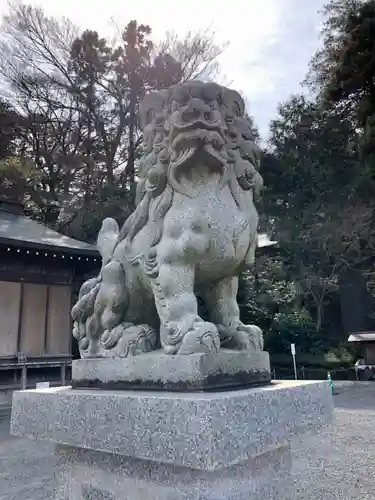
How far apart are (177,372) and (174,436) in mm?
258

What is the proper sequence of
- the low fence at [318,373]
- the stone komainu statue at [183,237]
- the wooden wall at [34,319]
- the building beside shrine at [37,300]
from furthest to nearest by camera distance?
1. the low fence at [318,373]
2. the wooden wall at [34,319]
3. the building beside shrine at [37,300]
4. the stone komainu statue at [183,237]

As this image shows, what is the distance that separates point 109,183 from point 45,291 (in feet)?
18.0

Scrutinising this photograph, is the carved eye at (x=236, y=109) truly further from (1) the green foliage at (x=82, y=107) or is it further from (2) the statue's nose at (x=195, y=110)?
(1) the green foliage at (x=82, y=107)

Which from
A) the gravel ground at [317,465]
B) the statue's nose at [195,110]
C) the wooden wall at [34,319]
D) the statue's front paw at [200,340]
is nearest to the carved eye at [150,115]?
the statue's nose at [195,110]

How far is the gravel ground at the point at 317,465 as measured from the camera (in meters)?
2.57

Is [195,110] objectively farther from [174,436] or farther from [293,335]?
[293,335]

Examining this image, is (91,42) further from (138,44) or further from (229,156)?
(229,156)

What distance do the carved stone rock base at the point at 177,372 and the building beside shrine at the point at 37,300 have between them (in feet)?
20.8

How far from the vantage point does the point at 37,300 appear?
348 inches

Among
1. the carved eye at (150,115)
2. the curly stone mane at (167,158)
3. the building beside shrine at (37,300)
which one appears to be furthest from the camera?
the building beside shrine at (37,300)

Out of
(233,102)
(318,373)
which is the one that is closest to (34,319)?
(318,373)

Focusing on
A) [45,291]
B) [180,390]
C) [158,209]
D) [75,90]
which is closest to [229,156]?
[158,209]

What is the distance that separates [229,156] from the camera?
67.3 inches

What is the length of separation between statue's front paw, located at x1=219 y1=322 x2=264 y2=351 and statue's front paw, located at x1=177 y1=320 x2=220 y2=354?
215mm
